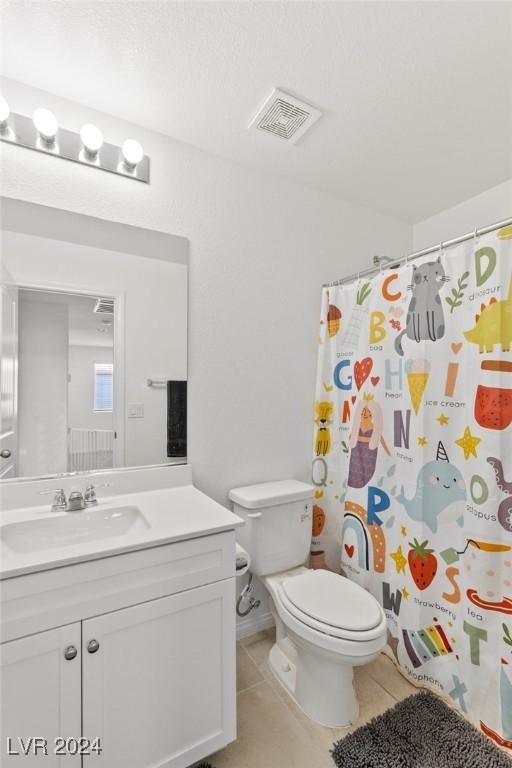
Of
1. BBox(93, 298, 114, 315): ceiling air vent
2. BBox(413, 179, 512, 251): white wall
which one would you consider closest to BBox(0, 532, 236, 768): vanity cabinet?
BBox(93, 298, 114, 315): ceiling air vent

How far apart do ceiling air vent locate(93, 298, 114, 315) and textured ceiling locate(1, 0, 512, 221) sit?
30.2 inches

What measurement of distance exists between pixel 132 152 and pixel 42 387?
1002 mm

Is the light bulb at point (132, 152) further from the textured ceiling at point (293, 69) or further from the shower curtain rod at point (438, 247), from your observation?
the shower curtain rod at point (438, 247)

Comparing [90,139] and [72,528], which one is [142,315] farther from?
[72,528]

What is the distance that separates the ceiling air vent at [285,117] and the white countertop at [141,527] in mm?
1554

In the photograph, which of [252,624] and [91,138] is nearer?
[91,138]

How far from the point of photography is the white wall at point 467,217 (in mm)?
1908

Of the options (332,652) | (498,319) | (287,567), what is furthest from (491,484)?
(287,567)

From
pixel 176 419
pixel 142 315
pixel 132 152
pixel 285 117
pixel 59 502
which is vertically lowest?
pixel 59 502

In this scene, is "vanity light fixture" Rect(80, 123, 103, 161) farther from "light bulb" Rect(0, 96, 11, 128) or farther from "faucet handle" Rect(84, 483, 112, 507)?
"faucet handle" Rect(84, 483, 112, 507)

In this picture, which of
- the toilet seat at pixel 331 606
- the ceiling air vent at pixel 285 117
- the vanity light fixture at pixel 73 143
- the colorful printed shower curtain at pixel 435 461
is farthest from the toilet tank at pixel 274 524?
the ceiling air vent at pixel 285 117

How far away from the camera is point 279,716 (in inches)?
54.0

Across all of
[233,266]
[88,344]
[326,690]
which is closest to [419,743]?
[326,690]

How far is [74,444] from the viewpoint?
1416 mm
